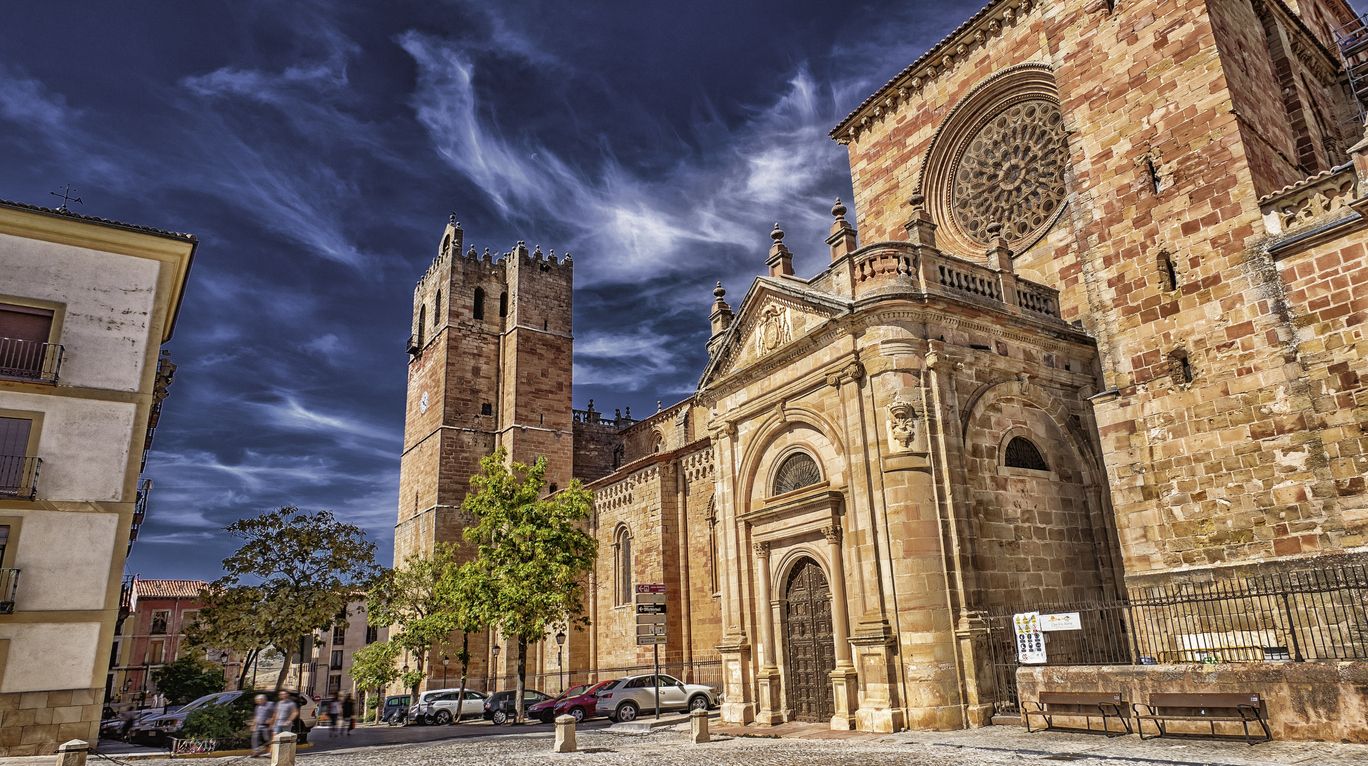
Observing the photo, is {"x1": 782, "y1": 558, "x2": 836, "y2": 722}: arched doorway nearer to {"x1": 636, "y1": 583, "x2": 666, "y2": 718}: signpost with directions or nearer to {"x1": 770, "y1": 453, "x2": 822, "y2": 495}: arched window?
{"x1": 770, "y1": 453, "x2": 822, "y2": 495}: arched window

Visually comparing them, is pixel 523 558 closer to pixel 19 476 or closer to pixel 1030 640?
pixel 19 476

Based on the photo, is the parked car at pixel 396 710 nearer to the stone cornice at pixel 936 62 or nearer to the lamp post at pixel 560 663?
the lamp post at pixel 560 663

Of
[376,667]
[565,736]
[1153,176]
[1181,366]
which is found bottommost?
[565,736]

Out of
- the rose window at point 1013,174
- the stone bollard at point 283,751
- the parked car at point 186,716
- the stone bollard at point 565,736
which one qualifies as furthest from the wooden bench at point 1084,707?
the parked car at point 186,716

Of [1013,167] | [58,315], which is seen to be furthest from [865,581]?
[58,315]

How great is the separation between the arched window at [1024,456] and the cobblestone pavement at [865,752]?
5.04m

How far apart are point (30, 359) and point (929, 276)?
16578 mm

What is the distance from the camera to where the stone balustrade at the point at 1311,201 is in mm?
12761

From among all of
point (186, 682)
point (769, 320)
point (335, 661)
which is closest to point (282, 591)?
point (769, 320)

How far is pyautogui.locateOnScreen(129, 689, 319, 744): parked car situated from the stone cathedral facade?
9773mm

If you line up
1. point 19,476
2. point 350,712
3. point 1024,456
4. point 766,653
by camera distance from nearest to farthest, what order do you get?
point 19,476 → point 1024,456 → point 766,653 → point 350,712

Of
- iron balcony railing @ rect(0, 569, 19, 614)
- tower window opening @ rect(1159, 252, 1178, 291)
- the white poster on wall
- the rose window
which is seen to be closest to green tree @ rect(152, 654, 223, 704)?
iron balcony railing @ rect(0, 569, 19, 614)

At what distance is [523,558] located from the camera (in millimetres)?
26672

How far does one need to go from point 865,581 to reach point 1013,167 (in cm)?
1215
